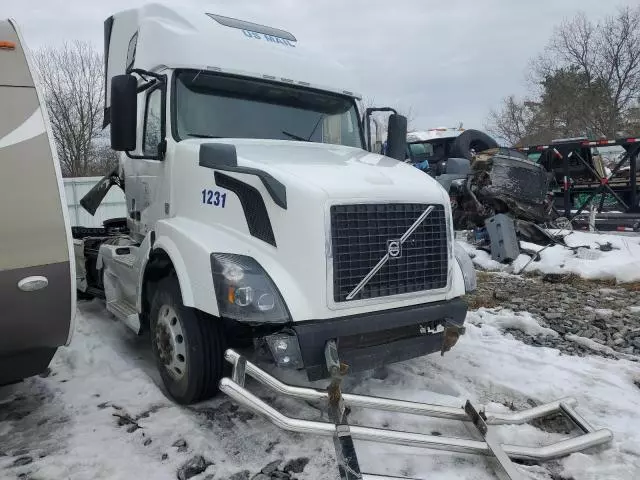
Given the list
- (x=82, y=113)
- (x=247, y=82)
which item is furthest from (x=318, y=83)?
(x=82, y=113)

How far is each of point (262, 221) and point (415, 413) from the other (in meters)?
1.58

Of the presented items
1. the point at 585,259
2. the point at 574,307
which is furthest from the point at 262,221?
the point at 585,259

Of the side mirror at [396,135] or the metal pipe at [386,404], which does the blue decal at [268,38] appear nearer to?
the side mirror at [396,135]

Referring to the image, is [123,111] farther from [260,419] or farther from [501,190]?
[501,190]

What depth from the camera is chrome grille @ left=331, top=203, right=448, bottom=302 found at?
134 inches

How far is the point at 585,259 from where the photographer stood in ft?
29.1

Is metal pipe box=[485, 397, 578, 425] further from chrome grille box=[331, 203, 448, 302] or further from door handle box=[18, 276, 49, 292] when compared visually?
door handle box=[18, 276, 49, 292]

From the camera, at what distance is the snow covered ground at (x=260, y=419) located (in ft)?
10.0

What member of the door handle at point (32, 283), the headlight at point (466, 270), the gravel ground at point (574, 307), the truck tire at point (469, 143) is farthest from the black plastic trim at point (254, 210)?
the truck tire at point (469, 143)

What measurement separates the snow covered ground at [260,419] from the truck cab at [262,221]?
0.37m

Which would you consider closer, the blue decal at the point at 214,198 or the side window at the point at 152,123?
the blue decal at the point at 214,198

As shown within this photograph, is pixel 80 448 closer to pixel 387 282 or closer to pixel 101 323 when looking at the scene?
pixel 387 282

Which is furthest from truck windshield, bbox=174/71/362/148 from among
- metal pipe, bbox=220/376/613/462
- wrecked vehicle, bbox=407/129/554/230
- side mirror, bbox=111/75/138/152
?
wrecked vehicle, bbox=407/129/554/230

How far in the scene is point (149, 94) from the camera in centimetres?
476
